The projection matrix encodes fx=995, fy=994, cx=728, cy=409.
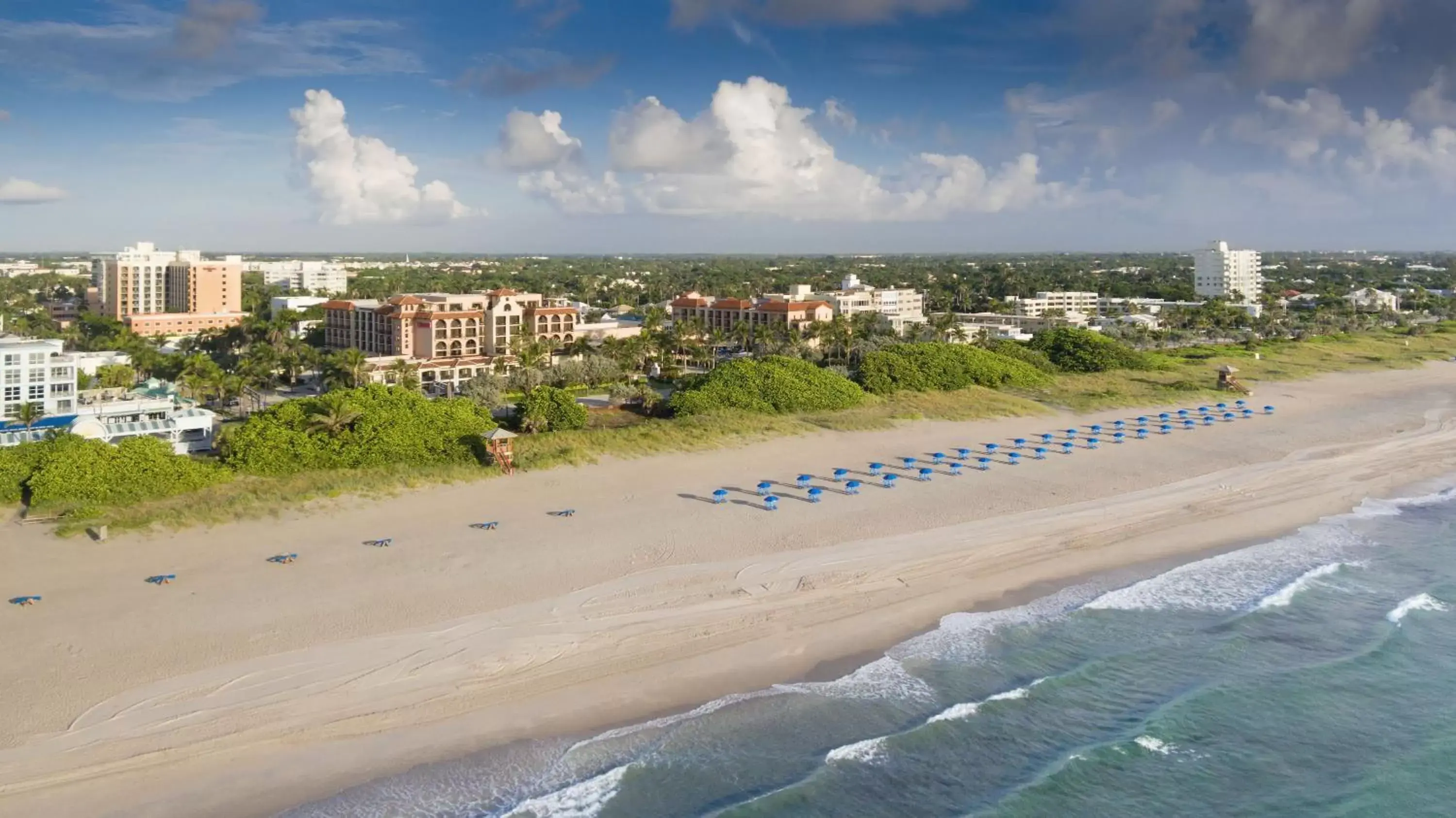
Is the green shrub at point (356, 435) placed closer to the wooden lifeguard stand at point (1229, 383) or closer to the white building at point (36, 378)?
the white building at point (36, 378)

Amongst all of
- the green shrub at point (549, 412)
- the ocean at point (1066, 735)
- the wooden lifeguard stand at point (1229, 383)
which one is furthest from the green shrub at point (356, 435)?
the wooden lifeguard stand at point (1229, 383)

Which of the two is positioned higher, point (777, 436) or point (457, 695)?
point (777, 436)

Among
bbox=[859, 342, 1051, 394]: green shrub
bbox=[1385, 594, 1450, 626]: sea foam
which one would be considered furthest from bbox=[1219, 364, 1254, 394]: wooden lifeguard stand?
bbox=[1385, 594, 1450, 626]: sea foam

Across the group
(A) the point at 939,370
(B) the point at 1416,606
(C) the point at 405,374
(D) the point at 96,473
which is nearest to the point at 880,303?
(A) the point at 939,370

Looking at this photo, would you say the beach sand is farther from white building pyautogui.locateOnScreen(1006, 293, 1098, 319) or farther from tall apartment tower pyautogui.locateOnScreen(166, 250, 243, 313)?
tall apartment tower pyautogui.locateOnScreen(166, 250, 243, 313)

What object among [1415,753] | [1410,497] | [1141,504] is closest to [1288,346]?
[1410,497]

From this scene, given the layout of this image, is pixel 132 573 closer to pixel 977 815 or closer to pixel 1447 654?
pixel 977 815
